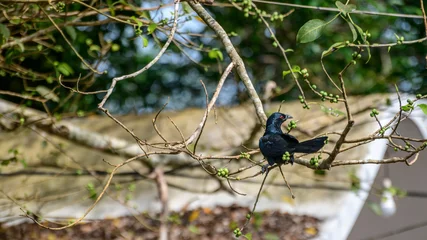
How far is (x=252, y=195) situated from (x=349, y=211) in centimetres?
74

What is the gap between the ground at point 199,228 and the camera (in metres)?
4.43

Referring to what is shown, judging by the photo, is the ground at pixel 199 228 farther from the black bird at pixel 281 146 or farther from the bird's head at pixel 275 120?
the black bird at pixel 281 146

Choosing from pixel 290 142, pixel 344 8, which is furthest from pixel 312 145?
pixel 344 8

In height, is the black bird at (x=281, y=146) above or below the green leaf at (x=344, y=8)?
below

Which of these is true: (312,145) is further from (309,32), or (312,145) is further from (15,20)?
(15,20)

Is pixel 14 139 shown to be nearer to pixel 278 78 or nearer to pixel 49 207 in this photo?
pixel 49 207

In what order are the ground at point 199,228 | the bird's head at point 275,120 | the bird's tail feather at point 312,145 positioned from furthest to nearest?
the ground at point 199,228 → the bird's head at point 275,120 → the bird's tail feather at point 312,145

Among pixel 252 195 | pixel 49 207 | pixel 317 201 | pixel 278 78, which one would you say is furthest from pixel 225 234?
pixel 278 78

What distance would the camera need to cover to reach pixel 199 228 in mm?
4566

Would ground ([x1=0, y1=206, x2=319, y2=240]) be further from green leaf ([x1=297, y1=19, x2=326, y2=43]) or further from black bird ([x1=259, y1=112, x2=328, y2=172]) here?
black bird ([x1=259, y1=112, x2=328, y2=172])

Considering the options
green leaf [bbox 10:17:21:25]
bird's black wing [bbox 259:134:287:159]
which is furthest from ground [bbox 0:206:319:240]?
bird's black wing [bbox 259:134:287:159]

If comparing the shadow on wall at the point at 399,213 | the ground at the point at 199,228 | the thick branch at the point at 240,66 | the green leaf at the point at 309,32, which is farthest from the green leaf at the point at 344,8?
the shadow on wall at the point at 399,213

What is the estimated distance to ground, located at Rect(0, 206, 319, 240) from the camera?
14.5ft

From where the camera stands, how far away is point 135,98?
283 inches
